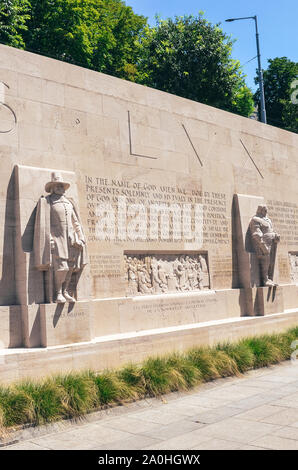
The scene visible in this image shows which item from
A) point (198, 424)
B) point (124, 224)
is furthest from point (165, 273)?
point (198, 424)

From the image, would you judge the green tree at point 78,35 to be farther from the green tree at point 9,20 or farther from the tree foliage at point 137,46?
the green tree at point 9,20

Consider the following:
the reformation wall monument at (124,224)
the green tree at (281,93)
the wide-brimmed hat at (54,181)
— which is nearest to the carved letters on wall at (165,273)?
the reformation wall monument at (124,224)

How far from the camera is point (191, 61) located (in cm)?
2866

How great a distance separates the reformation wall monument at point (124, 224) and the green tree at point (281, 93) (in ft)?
58.8

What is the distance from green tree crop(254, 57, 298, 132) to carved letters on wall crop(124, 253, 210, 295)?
22783mm

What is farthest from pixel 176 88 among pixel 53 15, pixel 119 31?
pixel 53 15

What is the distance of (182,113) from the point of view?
1464cm

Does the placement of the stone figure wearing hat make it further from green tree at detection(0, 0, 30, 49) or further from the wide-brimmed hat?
green tree at detection(0, 0, 30, 49)

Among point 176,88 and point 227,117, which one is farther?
point 176,88

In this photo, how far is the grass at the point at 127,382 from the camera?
7.73 meters

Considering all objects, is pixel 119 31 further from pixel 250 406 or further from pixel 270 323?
pixel 250 406

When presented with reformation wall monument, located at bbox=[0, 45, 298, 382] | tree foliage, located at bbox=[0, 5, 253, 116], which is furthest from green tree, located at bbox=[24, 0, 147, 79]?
reformation wall monument, located at bbox=[0, 45, 298, 382]

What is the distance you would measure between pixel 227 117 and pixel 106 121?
496 cm
